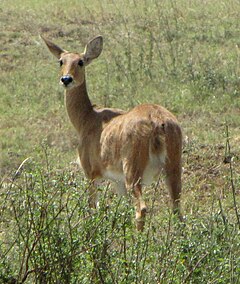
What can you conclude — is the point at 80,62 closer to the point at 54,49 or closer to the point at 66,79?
the point at 66,79

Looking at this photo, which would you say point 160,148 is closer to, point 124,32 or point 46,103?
point 46,103

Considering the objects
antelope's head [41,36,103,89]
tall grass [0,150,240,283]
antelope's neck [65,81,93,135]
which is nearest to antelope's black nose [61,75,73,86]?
antelope's head [41,36,103,89]

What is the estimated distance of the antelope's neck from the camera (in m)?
9.80

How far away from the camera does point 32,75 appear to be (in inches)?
559

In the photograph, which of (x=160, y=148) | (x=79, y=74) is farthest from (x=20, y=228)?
(x=79, y=74)

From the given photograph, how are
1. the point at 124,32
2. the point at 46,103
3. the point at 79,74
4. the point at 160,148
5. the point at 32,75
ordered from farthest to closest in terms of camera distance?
1. the point at 124,32
2. the point at 32,75
3. the point at 46,103
4. the point at 79,74
5. the point at 160,148

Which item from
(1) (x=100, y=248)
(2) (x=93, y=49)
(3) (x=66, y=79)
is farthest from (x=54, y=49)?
(1) (x=100, y=248)

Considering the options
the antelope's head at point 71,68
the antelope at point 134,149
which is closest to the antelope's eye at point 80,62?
the antelope's head at point 71,68

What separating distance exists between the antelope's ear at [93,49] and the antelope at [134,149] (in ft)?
2.41

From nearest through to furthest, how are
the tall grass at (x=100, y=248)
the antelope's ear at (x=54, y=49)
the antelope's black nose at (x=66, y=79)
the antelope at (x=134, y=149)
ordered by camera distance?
the tall grass at (x=100, y=248), the antelope at (x=134, y=149), the antelope's black nose at (x=66, y=79), the antelope's ear at (x=54, y=49)

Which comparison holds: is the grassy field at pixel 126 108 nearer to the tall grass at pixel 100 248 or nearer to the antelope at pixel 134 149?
the tall grass at pixel 100 248

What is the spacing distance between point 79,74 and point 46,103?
3178 millimetres

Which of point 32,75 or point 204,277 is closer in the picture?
point 204,277

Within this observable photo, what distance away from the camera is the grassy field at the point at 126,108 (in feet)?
17.6
